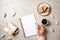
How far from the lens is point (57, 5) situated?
5.35 feet

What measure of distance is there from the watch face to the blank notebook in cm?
9

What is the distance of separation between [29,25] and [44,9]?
8.4 inches

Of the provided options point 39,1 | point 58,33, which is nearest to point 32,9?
point 39,1

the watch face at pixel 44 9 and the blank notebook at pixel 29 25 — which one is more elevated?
the watch face at pixel 44 9

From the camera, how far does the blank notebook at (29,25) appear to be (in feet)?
5.28

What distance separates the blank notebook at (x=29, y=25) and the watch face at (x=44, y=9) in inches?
3.6

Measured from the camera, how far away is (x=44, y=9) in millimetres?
1608

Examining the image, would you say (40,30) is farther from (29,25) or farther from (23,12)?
(23,12)

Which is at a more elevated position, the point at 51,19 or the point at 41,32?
the point at 51,19

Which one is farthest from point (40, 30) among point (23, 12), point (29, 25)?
point (23, 12)

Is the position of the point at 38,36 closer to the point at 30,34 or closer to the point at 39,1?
the point at 30,34

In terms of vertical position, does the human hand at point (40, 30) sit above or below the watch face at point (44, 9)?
below

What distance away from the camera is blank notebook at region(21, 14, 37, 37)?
1610mm

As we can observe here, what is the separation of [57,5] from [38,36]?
1.18ft
